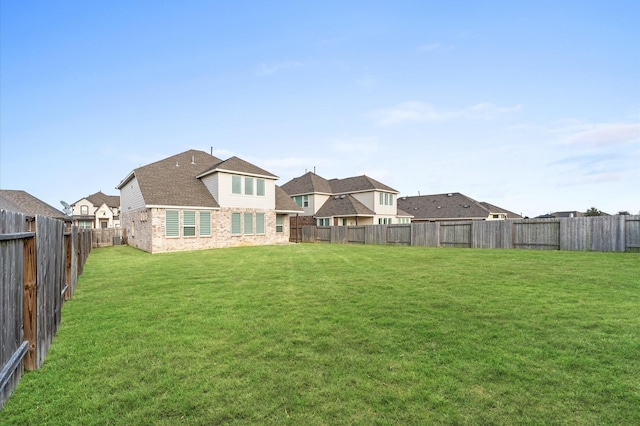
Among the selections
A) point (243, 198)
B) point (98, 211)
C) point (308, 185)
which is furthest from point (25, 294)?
point (98, 211)

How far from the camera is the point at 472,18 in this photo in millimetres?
13172

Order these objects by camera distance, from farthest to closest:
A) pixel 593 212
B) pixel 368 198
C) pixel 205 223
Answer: pixel 593 212 → pixel 368 198 → pixel 205 223

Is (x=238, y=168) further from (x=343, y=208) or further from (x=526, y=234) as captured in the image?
(x=526, y=234)

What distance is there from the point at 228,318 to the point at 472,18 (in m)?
15.7

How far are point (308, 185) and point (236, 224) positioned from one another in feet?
55.0

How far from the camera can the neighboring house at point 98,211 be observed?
6097cm

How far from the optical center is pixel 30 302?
348 centimetres

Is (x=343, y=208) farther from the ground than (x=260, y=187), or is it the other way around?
(x=260, y=187)

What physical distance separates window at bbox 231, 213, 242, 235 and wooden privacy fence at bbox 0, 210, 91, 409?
1913 centimetres

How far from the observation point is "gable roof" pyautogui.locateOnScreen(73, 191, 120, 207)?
65.1m

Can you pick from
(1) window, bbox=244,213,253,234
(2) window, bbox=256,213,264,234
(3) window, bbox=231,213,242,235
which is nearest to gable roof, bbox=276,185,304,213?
(2) window, bbox=256,213,264,234

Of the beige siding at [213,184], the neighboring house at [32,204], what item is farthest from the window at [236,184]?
the neighboring house at [32,204]

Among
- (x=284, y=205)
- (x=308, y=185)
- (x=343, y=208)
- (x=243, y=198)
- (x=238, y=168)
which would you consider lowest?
(x=343, y=208)

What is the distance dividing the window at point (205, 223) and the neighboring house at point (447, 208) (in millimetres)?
31363
